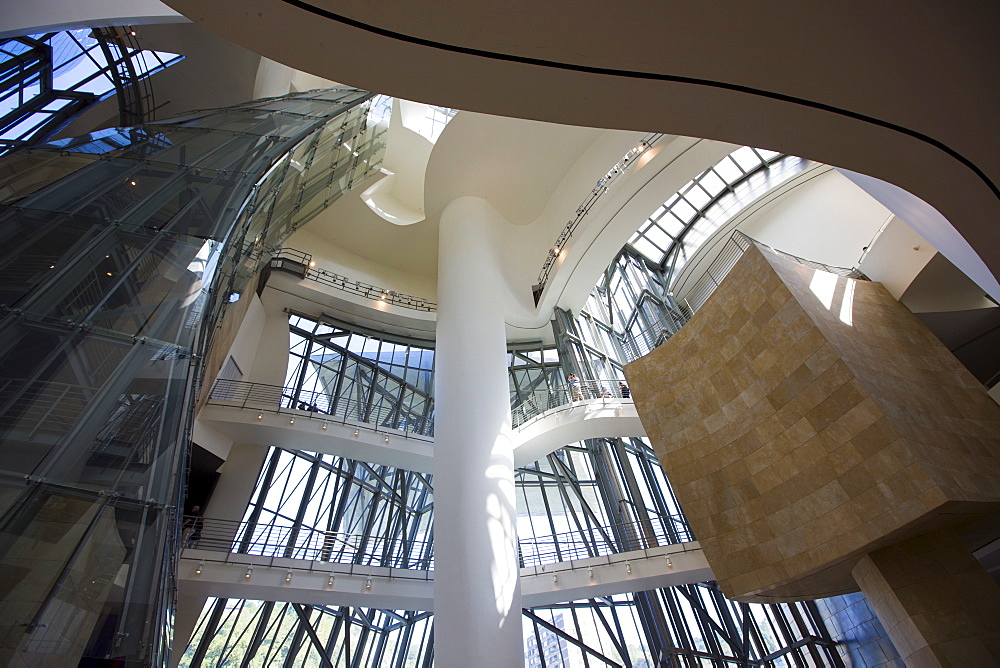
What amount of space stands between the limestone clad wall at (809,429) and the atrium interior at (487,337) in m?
0.06

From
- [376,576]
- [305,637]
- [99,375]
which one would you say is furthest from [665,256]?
[99,375]

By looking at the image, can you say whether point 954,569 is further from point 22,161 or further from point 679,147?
point 22,161

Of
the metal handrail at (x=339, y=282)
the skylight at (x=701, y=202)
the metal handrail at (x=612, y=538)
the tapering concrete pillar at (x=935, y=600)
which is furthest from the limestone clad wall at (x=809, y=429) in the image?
the metal handrail at (x=339, y=282)

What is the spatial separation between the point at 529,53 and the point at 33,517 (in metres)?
3.69

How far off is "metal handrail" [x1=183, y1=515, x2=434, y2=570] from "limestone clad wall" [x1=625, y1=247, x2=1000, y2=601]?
327 inches

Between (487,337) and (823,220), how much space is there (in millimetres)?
14076

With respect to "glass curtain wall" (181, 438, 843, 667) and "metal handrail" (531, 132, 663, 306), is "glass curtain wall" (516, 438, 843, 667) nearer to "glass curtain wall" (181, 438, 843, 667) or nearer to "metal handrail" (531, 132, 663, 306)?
"glass curtain wall" (181, 438, 843, 667)

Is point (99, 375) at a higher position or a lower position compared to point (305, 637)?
lower

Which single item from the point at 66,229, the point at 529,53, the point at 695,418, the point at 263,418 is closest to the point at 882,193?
the point at 529,53

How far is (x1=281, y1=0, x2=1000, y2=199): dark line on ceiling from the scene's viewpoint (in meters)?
1.71

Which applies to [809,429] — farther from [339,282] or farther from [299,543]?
[339,282]

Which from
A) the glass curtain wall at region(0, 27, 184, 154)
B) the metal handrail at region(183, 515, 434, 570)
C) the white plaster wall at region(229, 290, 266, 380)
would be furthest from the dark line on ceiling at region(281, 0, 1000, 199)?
the white plaster wall at region(229, 290, 266, 380)

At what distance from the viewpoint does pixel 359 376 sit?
19.9 meters

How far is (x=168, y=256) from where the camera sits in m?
5.62
